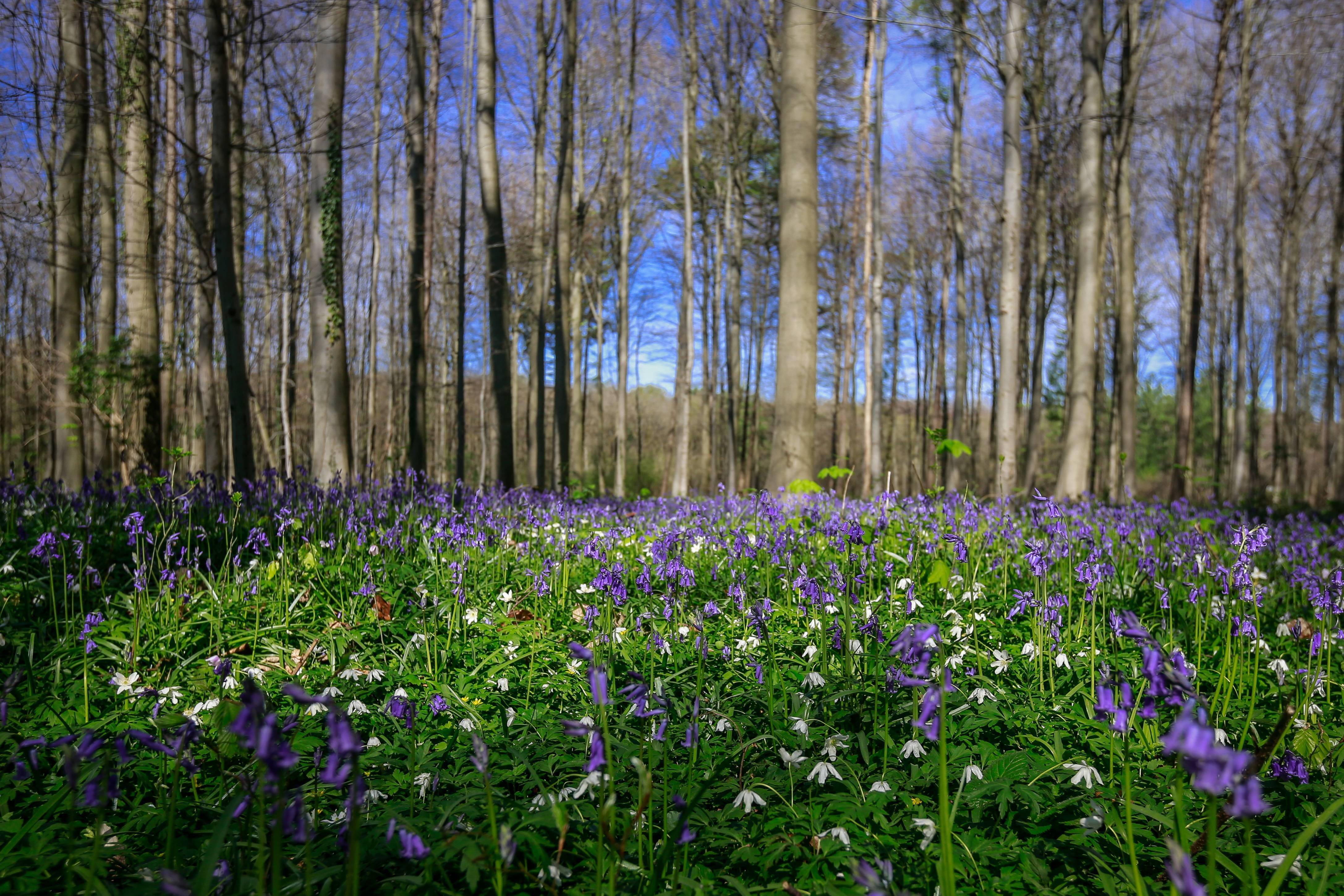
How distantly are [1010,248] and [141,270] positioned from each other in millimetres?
11985

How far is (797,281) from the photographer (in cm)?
775

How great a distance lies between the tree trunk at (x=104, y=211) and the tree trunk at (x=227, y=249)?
4625 millimetres

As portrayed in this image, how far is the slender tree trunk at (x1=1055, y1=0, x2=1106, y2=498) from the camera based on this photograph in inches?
→ 392

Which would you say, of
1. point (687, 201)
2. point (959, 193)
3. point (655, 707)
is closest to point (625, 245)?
point (687, 201)

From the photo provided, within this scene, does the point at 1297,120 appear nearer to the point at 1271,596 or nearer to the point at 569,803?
the point at 1271,596

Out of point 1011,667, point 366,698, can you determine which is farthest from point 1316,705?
point 366,698

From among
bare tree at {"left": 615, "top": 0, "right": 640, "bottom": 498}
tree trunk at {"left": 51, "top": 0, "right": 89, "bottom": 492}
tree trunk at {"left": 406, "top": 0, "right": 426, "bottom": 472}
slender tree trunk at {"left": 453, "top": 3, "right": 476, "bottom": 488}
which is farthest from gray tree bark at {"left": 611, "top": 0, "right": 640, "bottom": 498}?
tree trunk at {"left": 51, "top": 0, "right": 89, "bottom": 492}

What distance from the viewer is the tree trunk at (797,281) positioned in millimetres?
7734

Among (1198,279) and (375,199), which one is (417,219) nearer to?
(375,199)

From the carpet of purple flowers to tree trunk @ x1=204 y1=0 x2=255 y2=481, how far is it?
1.48m

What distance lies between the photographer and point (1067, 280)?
61.8ft

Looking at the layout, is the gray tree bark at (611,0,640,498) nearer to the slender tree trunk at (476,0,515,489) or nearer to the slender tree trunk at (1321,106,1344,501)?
the slender tree trunk at (476,0,515,489)

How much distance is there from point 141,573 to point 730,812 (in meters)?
2.92

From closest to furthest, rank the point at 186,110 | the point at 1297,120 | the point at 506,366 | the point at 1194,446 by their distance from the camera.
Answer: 1. the point at 506,366
2. the point at 186,110
3. the point at 1297,120
4. the point at 1194,446
